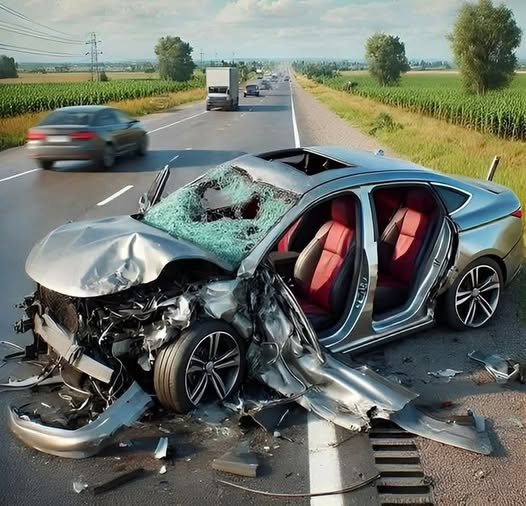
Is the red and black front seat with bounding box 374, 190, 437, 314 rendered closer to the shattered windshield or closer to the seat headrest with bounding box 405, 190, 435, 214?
the seat headrest with bounding box 405, 190, 435, 214

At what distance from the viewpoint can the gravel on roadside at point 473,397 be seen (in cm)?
384

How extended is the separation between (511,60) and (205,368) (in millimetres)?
82139

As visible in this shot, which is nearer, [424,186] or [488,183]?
[424,186]

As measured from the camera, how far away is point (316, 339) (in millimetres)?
4656

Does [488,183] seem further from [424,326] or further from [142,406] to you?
[142,406]

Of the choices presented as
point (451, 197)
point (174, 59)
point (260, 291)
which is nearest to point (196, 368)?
point (260, 291)

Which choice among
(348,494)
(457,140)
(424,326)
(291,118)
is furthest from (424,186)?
(291,118)

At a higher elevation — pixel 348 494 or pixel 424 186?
pixel 424 186

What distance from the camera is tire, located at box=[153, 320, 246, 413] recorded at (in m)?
4.39

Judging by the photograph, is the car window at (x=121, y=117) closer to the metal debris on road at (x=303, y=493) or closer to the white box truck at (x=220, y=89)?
the metal debris on road at (x=303, y=493)

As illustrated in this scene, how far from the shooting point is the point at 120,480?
3871 mm

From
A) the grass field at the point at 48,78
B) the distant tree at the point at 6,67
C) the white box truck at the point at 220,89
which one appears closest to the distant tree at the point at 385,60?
the grass field at the point at 48,78

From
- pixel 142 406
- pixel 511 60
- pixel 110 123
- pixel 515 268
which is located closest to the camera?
pixel 142 406

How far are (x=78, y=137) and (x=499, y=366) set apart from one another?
1401cm
